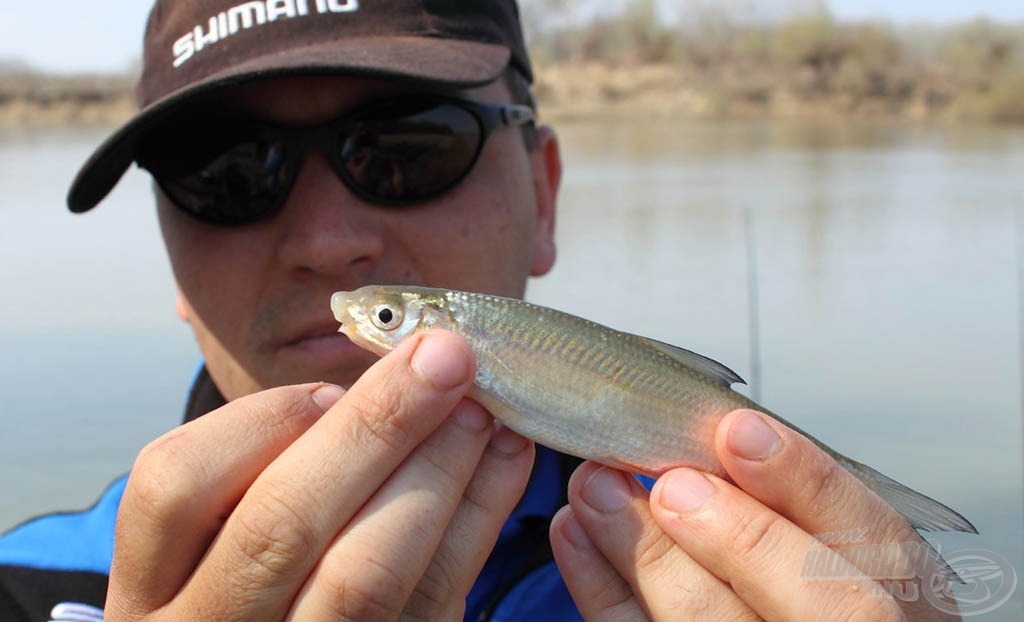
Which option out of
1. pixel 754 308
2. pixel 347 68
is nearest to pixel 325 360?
pixel 347 68

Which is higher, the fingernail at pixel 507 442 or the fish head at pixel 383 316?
the fish head at pixel 383 316

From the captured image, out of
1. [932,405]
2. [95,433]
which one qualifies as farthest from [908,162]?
[95,433]

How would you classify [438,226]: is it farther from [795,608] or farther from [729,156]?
[729,156]

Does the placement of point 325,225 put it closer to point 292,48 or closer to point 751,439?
point 292,48

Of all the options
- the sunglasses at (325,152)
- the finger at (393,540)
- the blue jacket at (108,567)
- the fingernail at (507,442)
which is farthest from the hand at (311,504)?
the sunglasses at (325,152)

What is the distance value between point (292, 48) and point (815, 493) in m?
1.93

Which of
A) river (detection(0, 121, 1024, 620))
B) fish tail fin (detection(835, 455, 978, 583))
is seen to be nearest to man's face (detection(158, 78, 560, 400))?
fish tail fin (detection(835, 455, 978, 583))

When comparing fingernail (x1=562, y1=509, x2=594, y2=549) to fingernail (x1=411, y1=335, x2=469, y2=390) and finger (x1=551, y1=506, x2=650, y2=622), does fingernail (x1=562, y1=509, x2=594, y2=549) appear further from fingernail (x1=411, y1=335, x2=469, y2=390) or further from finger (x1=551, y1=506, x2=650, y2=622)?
fingernail (x1=411, y1=335, x2=469, y2=390)

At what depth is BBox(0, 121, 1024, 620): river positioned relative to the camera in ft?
17.1

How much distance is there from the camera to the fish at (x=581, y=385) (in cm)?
205

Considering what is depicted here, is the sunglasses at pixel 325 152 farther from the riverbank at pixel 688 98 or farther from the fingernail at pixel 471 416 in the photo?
the riverbank at pixel 688 98

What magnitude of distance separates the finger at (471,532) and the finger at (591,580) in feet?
0.90

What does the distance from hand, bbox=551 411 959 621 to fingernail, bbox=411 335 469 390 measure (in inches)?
19.4

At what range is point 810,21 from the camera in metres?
29.1
